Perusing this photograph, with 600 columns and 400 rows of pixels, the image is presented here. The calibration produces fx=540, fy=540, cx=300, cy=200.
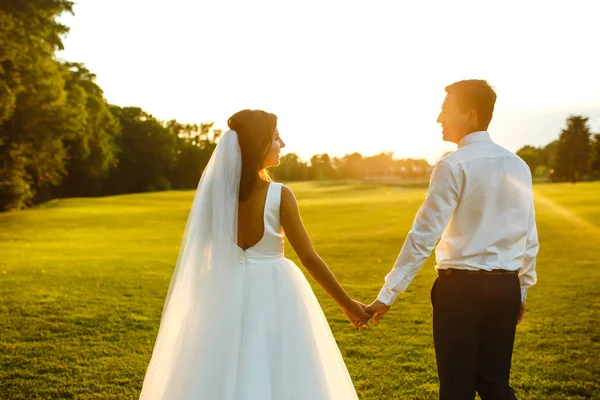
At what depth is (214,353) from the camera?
372 centimetres

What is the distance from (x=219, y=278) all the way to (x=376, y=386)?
2985mm

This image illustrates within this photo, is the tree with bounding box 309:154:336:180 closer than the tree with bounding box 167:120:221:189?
Yes

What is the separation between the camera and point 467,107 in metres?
3.62

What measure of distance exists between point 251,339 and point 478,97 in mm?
2248

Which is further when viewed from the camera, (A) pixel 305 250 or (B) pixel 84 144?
(B) pixel 84 144

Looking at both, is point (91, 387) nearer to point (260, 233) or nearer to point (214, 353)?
point (214, 353)

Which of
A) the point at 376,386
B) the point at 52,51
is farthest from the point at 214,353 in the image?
the point at 52,51

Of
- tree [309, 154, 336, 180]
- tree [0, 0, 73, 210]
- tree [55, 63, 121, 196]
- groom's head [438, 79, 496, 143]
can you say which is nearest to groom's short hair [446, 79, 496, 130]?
groom's head [438, 79, 496, 143]

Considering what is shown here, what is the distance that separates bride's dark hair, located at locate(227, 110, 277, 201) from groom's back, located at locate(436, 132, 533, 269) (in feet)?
4.08

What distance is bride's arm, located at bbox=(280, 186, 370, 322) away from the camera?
3.80 metres

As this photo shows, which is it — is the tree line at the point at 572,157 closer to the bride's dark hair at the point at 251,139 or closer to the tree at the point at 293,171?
the tree at the point at 293,171

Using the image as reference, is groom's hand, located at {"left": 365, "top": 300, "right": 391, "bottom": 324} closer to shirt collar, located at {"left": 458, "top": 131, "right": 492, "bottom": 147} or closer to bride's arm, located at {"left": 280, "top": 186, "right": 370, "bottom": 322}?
bride's arm, located at {"left": 280, "top": 186, "right": 370, "bottom": 322}

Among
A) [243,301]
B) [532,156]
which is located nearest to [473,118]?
[243,301]

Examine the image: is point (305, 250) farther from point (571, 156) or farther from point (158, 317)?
point (571, 156)
